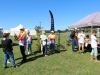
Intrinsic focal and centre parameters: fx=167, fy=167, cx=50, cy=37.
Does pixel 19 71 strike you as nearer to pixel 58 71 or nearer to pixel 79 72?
pixel 58 71

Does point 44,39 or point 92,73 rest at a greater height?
point 44,39

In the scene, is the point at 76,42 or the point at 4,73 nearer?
the point at 4,73

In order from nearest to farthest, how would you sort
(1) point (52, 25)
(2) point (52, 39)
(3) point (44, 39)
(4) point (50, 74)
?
(4) point (50, 74)
(3) point (44, 39)
(2) point (52, 39)
(1) point (52, 25)

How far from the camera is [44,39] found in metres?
9.53

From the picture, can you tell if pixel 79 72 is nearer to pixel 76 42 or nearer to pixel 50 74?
pixel 50 74

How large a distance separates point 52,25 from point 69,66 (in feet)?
23.0

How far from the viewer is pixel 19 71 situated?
6496 mm

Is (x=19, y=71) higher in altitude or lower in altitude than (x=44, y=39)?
lower

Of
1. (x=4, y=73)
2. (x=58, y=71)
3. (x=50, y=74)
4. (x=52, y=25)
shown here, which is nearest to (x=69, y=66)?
(x=58, y=71)

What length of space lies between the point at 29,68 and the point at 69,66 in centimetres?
170

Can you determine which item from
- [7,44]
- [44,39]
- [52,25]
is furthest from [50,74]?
[52,25]

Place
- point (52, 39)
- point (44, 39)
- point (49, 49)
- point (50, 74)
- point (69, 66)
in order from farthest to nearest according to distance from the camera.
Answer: point (49, 49) < point (52, 39) < point (44, 39) < point (69, 66) < point (50, 74)

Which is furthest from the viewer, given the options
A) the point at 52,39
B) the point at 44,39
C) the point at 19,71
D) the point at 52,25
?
the point at 52,25

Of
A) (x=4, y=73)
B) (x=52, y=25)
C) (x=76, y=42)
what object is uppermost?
(x=52, y=25)
